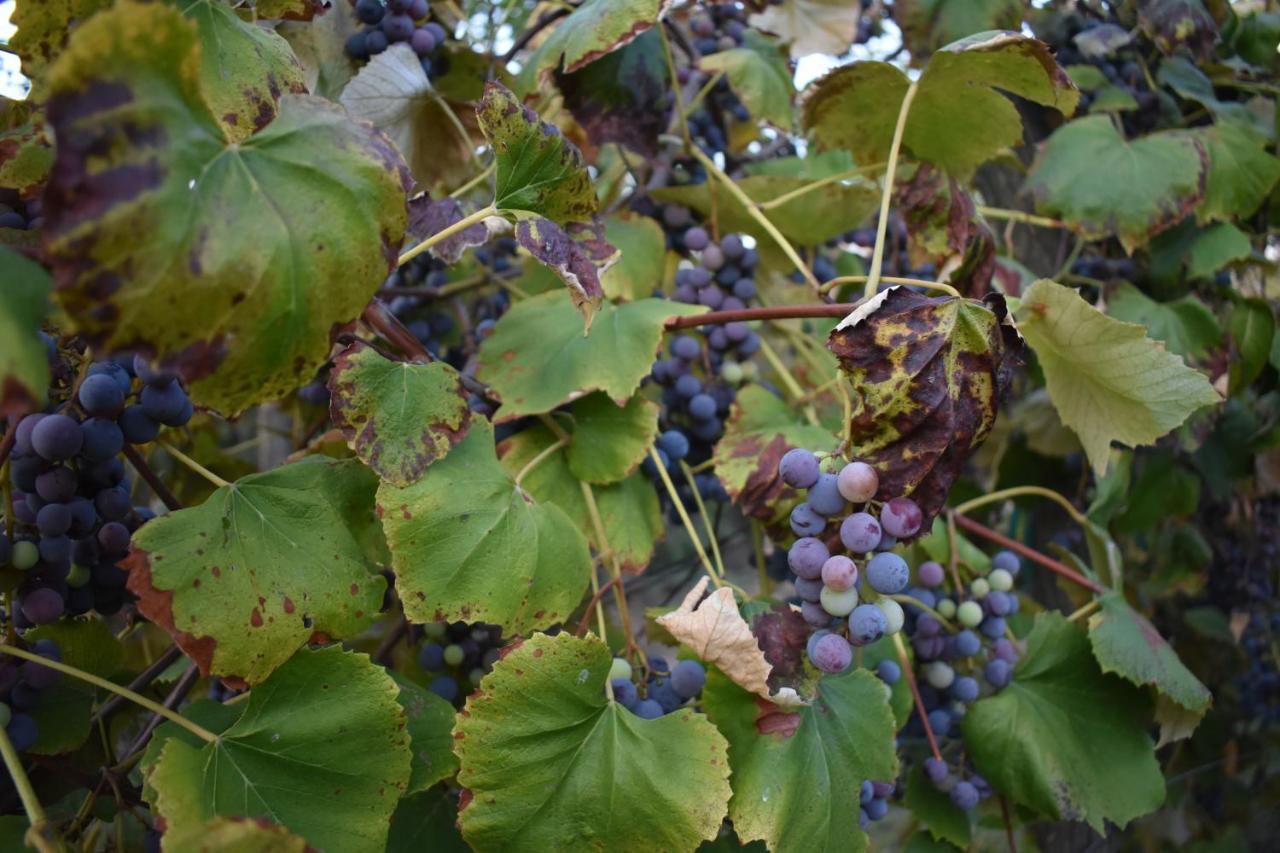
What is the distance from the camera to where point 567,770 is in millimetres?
824

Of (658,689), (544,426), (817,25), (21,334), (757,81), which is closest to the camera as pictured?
(21,334)

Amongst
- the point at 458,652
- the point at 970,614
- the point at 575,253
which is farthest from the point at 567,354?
the point at 970,614

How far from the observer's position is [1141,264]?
1.68 m

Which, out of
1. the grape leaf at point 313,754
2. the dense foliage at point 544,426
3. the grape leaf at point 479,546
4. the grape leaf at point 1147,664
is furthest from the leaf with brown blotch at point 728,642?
the grape leaf at point 1147,664

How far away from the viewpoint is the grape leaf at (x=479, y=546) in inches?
33.1

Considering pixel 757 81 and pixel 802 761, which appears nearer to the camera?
pixel 802 761

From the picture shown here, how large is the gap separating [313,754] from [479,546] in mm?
219

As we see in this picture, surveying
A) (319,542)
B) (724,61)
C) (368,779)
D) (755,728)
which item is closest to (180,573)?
(319,542)

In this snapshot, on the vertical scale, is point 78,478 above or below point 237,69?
below

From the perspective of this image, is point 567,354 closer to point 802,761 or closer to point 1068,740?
point 802,761

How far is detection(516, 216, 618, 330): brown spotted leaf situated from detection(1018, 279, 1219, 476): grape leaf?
44 centimetres

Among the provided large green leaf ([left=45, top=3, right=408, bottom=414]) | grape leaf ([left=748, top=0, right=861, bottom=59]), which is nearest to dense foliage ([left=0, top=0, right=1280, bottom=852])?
large green leaf ([left=45, top=3, right=408, bottom=414])

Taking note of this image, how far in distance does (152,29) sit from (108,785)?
0.64 meters

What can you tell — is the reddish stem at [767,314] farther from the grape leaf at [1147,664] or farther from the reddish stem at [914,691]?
the grape leaf at [1147,664]
